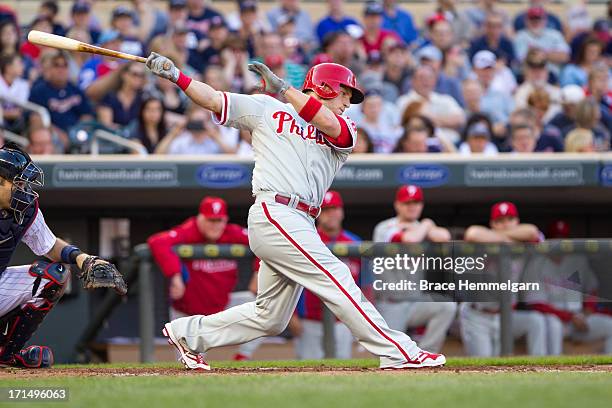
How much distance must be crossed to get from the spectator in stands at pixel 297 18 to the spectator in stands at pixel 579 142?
3.51 metres

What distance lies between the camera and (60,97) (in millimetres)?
10844

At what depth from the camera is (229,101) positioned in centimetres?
590

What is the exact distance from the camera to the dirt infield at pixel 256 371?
6.05 metres

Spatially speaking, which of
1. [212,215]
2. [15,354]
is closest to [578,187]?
[212,215]

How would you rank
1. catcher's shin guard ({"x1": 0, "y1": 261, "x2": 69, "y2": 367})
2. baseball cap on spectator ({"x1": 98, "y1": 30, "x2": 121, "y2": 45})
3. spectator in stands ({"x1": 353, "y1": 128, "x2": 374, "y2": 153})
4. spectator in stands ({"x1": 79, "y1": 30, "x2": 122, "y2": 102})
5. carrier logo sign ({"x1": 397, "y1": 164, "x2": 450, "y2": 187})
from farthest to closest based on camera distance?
baseball cap on spectator ({"x1": 98, "y1": 30, "x2": 121, "y2": 45}) < spectator in stands ({"x1": 79, "y1": 30, "x2": 122, "y2": 102}) < spectator in stands ({"x1": 353, "y1": 128, "x2": 374, "y2": 153}) < carrier logo sign ({"x1": 397, "y1": 164, "x2": 450, "y2": 187}) < catcher's shin guard ({"x1": 0, "y1": 261, "x2": 69, "y2": 367})

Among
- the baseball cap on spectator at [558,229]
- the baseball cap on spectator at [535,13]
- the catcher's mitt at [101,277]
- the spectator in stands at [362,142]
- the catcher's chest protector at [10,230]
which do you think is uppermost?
the baseball cap on spectator at [535,13]

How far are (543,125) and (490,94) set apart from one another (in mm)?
799

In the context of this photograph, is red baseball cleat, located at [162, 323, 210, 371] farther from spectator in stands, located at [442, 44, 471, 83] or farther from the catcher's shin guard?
spectator in stands, located at [442, 44, 471, 83]

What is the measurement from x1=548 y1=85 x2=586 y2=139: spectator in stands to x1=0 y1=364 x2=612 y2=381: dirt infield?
4.86 meters

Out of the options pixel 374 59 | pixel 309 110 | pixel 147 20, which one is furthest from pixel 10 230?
pixel 147 20

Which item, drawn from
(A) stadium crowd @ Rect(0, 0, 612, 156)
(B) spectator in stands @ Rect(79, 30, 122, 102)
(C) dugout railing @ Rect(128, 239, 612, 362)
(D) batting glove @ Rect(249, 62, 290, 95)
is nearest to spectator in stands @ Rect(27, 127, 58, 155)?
(A) stadium crowd @ Rect(0, 0, 612, 156)

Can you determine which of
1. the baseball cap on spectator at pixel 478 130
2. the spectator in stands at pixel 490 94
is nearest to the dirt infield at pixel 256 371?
the baseball cap on spectator at pixel 478 130

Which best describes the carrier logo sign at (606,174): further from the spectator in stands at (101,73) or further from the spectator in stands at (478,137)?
the spectator in stands at (101,73)

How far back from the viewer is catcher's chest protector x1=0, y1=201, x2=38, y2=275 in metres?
6.24
